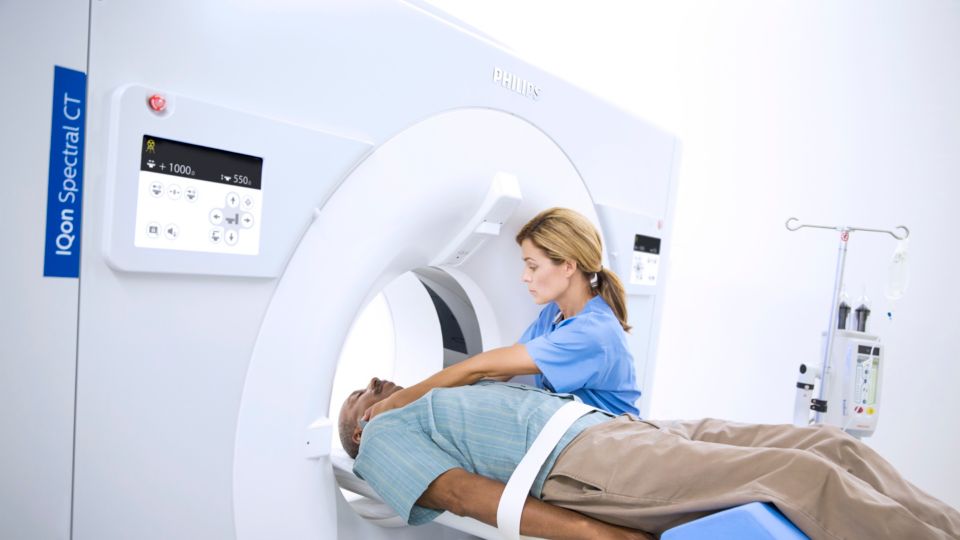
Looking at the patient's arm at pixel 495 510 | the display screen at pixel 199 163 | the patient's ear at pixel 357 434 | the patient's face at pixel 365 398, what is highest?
the display screen at pixel 199 163

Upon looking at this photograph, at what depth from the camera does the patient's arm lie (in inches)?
38.3

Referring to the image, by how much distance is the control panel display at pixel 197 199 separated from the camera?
801 millimetres

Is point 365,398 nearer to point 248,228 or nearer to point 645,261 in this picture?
point 248,228

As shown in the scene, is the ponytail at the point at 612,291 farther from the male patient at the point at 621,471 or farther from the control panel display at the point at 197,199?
the control panel display at the point at 197,199

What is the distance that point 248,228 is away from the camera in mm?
902

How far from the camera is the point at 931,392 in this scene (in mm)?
2711

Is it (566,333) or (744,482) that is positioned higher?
(566,333)

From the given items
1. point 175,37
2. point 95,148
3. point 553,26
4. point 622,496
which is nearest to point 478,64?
point 175,37

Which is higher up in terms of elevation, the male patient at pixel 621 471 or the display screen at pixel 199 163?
the display screen at pixel 199 163

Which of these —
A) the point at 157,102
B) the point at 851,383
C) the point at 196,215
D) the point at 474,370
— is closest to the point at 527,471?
the point at 474,370

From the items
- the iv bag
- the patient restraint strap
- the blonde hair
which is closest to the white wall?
the iv bag

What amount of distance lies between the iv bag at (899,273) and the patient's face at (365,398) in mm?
1995

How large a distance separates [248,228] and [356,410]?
617 millimetres

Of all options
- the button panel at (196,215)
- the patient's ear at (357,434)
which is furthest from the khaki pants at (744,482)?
the button panel at (196,215)
